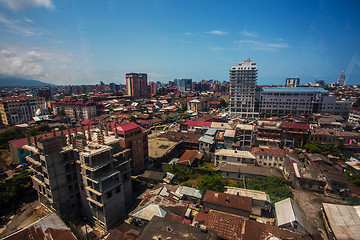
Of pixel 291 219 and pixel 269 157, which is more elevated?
pixel 269 157

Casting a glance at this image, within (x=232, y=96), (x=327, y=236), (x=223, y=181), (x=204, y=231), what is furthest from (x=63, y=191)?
(x=232, y=96)

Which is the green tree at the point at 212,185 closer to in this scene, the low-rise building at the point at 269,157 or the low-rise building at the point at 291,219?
the low-rise building at the point at 291,219

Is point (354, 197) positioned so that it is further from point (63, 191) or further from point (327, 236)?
point (63, 191)

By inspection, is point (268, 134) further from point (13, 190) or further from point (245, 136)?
point (13, 190)

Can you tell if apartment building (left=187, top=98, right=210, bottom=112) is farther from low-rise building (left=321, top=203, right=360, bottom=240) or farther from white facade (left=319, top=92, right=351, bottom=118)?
A: low-rise building (left=321, top=203, right=360, bottom=240)

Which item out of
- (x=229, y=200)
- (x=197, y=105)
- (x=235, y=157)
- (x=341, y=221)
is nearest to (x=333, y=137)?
(x=235, y=157)

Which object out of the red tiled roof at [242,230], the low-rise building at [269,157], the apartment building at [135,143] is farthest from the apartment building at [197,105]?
the red tiled roof at [242,230]
